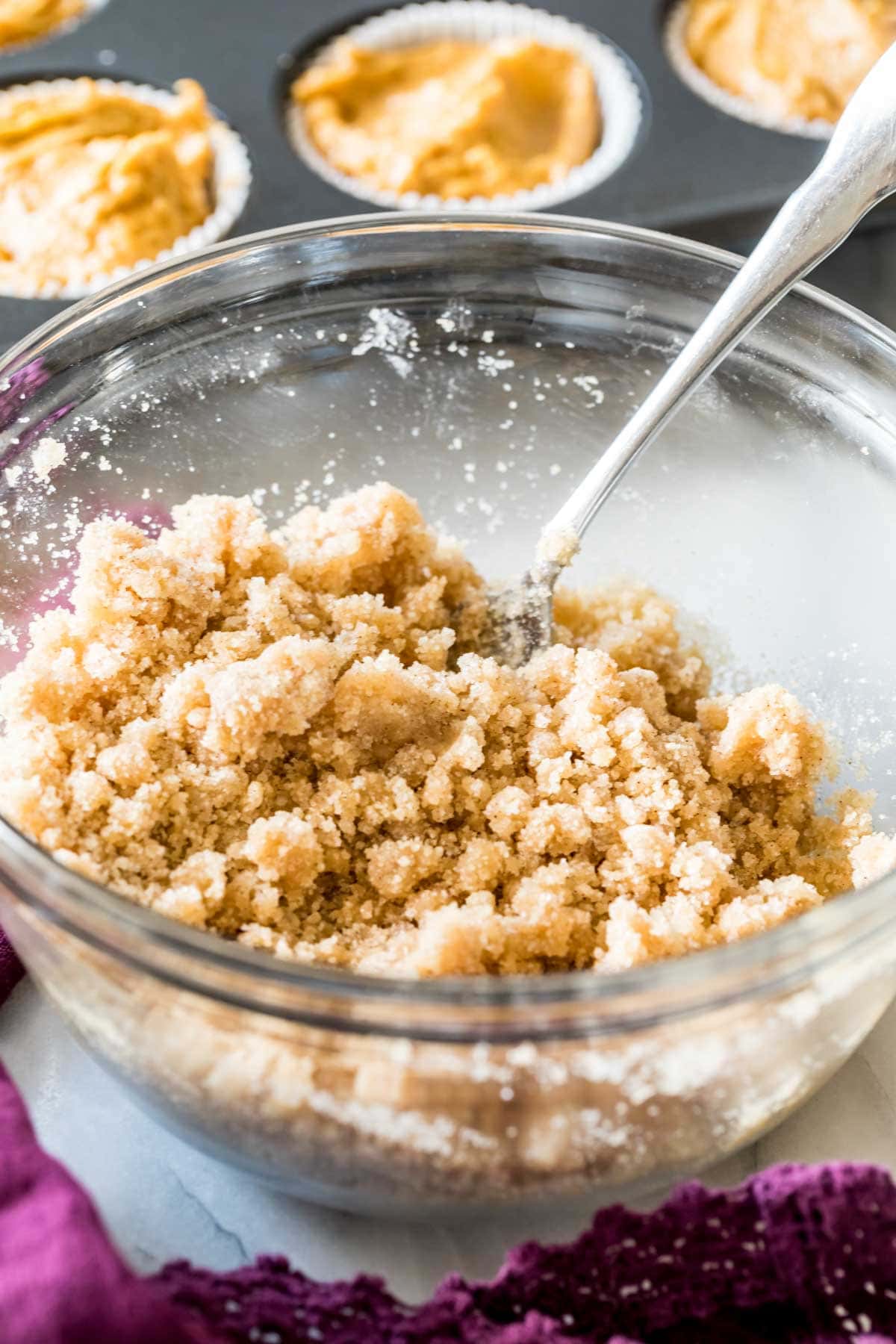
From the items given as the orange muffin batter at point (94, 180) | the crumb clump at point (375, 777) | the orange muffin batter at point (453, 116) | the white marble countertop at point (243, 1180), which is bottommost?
the white marble countertop at point (243, 1180)

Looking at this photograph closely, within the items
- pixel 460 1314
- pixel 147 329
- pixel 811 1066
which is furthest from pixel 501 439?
pixel 460 1314

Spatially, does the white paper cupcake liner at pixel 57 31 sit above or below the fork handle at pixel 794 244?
above

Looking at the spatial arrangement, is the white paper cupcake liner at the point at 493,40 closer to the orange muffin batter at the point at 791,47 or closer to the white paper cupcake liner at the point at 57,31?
the orange muffin batter at the point at 791,47

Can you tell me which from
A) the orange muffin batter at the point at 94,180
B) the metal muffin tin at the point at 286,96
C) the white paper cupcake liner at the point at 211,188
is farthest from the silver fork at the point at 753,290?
the orange muffin batter at the point at 94,180

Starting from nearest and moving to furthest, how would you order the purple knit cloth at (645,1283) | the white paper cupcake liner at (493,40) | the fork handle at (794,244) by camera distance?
the purple knit cloth at (645,1283)
the fork handle at (794,244)
the white paper cupcake liner at (493,40)

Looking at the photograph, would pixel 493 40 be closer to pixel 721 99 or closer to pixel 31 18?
pixel 721 99

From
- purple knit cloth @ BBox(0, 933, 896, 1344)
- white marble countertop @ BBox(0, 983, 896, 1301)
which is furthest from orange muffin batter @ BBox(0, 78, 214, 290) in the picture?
purple knit cloth @ BBox(0, 933, 896, 1344)
